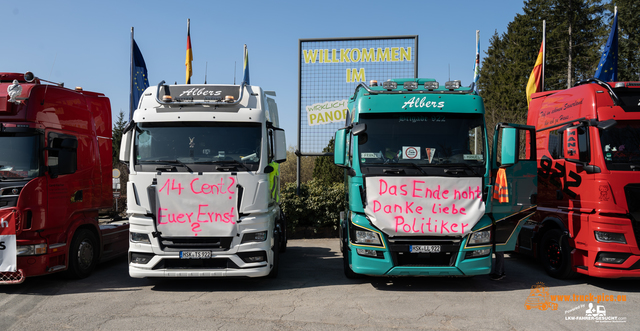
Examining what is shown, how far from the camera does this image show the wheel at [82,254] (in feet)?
24.0

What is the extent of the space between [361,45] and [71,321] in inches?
419

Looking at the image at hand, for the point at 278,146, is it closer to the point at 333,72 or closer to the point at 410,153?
the point at 410,153

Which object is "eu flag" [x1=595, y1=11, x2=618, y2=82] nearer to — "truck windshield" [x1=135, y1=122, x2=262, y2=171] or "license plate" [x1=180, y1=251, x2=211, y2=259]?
"truck windshield" [x1=135, y1=122, x2=262, y2=171]

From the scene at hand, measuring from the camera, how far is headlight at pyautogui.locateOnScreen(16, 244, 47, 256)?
→ 6.50 m

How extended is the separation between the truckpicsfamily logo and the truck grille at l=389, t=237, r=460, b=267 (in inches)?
45.6

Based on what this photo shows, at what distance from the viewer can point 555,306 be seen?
19.4ft

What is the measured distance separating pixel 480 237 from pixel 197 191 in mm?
4200

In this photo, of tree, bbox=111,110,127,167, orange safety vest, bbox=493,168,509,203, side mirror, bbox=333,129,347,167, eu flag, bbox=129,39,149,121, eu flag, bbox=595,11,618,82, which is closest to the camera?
orange safety vest, bbox=493,168,509,203

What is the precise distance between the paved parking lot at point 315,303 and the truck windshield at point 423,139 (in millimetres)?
2009

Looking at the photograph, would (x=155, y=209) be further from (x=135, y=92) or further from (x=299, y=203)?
(x=135, y=92)

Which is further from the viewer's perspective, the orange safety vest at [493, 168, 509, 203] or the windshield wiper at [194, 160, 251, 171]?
the orange safety vest at [493, 168, 509, 203]

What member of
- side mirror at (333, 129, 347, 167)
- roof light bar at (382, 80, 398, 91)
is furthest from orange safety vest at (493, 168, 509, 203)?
side mirror at (333, 129, 347, 167)

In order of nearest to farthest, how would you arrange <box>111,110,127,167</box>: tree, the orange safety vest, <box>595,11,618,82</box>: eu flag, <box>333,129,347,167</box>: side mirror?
the orange safety vest, <box>333,129,347,167</box>: side mirror, <box>595,11,618,82</box>: eu flag, <box>111,110,127,167</box>: tree

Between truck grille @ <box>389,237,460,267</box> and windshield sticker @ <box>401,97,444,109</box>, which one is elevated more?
windshield sticker @ <box>401,97,444,109</box>
